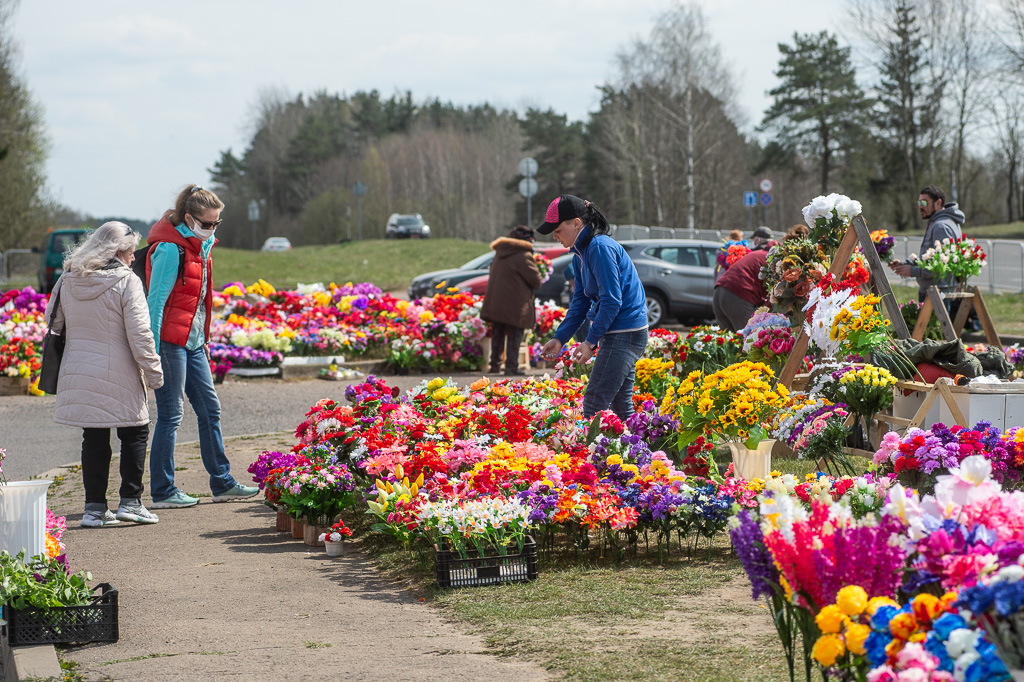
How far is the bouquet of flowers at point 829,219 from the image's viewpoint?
7.31 meters

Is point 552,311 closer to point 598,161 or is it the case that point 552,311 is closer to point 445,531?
point 445,531

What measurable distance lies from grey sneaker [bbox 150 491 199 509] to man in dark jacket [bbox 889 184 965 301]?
5574mm

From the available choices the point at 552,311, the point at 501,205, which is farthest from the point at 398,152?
the point at 552,311

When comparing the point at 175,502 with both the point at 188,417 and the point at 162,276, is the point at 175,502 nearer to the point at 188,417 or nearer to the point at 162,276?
the point at 162,276

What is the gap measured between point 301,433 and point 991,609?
16.4 feet

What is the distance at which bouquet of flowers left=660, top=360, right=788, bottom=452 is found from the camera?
18.3 feet

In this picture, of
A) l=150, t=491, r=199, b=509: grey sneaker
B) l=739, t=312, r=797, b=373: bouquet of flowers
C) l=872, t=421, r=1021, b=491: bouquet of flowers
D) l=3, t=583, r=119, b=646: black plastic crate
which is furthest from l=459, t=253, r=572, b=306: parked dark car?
l=3, t=583, r=119, b=646: black plastic crate

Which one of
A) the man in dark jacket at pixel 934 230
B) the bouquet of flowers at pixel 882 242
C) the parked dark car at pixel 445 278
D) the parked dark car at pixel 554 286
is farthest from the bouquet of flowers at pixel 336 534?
the parked dark car at pixel 445 278

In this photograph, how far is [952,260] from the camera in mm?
8727

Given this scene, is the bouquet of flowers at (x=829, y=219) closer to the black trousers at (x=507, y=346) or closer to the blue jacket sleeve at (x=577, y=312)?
the blue jacket sleeve at (x=577, y=312)

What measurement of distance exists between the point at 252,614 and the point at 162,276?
2.58 meters

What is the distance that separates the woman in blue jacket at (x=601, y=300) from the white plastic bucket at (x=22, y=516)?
2.53 m

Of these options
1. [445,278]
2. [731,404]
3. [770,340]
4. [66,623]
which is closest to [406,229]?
[445,278]

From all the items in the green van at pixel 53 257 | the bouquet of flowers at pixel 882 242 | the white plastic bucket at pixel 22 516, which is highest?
the green van at pixel 53 257
